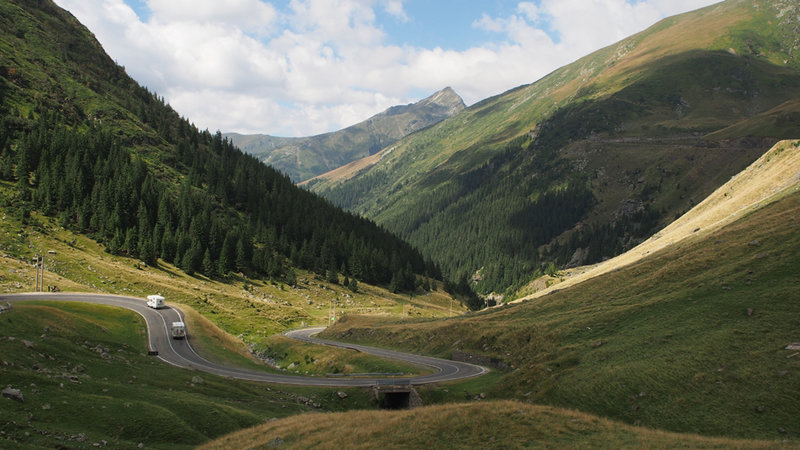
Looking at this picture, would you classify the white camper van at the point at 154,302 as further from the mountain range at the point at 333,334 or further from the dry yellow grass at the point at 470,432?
the dry yellow grass at the point at 470,432

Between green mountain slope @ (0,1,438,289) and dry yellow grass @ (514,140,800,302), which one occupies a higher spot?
green mountain slope @ (0,1,438,289)

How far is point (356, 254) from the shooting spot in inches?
6240

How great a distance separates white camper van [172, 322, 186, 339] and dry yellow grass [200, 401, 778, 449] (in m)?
34.7

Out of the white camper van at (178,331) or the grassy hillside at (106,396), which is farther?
the white camper van at (178,331)

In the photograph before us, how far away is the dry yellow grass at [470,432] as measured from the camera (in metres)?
21.4

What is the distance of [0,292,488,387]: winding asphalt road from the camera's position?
46750 mm

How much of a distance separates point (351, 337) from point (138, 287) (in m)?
38.9

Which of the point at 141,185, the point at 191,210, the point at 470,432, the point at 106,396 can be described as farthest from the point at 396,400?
the point at 141,185

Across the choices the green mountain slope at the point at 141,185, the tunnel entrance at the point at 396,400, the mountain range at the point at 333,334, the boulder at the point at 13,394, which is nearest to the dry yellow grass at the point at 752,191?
the mountain range at the point at 333,334

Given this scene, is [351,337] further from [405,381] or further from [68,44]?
[68,44]

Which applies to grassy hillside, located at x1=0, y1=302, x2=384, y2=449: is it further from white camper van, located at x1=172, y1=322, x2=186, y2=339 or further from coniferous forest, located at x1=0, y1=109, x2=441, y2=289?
coniferous forest, located at x1=0, y1=109, x2=441, y2=289

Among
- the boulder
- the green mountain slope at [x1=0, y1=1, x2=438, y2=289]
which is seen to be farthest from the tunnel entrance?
the green mountain slope at [x1=0, y1=1, x2=438, y2=289]

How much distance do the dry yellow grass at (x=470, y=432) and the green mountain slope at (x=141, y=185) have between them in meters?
75.4

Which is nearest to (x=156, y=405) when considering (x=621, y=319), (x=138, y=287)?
(x=621, y=319)
